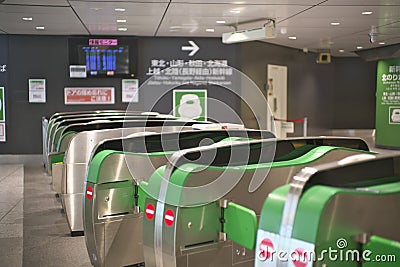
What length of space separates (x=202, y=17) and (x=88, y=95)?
11.4 ft

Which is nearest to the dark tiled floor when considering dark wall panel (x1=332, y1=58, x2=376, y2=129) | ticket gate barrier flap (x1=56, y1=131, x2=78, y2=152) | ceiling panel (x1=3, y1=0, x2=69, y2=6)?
ticket gate barrier flap (x1=56, y1=131, x2=78, y2=152)

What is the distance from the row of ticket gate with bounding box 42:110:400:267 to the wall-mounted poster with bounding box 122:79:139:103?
6.09 metres

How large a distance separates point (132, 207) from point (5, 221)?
237 cm

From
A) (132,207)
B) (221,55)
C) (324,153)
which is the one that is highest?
(221,55)

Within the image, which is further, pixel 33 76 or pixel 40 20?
pixel 33 76

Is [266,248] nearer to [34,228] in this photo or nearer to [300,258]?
[300,258]

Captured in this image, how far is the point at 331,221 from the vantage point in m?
1.71

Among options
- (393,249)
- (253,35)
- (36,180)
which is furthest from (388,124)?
(393,249)

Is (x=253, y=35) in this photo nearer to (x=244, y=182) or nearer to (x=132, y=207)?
(x=132, y=207)

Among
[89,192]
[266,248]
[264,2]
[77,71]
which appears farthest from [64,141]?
[77,71]

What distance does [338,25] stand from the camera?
9.02 metres

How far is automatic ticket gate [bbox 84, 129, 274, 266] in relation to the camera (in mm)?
3320

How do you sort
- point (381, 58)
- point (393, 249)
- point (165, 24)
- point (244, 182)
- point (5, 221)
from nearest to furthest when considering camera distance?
point (393, 249) → point (244, 182) → point (5, 221) → point (165, 24) → point (381, 58)

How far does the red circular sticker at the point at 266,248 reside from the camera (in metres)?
1.79
